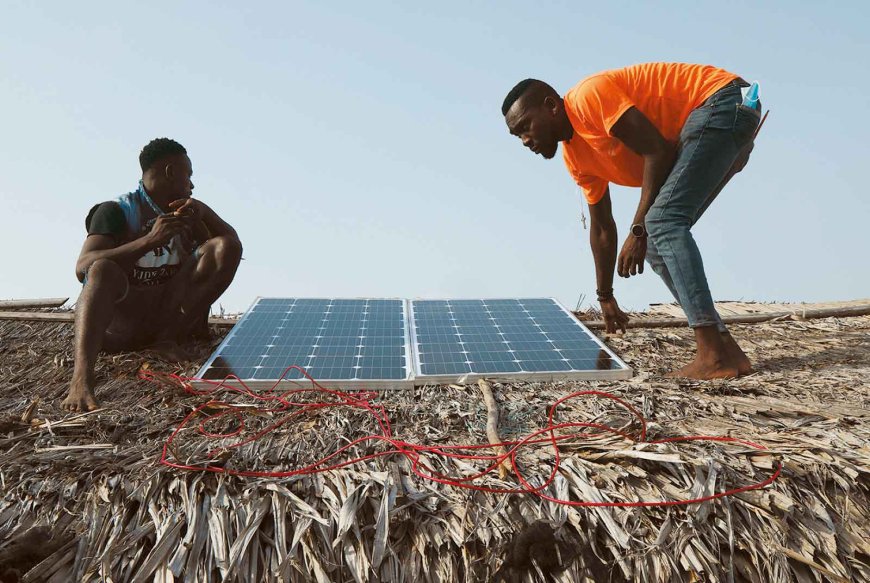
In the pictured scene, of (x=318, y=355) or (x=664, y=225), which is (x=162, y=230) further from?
(x=664, y=225)

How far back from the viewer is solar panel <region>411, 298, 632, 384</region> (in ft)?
12.0

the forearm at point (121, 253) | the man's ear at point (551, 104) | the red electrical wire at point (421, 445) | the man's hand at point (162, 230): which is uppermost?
the man's ear at point (551, 104)

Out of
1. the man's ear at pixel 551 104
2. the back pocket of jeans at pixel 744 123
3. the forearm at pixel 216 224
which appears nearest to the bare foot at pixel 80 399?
the forearm at pixel 216 224

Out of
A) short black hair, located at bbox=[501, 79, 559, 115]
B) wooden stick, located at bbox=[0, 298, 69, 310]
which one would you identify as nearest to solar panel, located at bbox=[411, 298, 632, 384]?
short black hair, located at bbox=[501, 79, 559, 115]

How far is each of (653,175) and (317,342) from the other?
2.48 metres

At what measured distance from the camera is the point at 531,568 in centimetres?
218

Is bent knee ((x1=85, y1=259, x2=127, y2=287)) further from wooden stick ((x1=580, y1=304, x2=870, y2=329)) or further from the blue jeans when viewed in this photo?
wooden stick ((x1=580, y1=304, x2=870, y2=329))

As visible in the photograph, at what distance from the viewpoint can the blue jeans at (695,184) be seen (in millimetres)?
3588

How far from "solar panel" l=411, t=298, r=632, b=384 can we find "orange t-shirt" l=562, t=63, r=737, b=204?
4.39 ft

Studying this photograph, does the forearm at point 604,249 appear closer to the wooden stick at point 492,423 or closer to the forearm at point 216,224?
the wooden stick at point 492,423

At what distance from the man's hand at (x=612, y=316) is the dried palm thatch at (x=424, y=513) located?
2.09 metres

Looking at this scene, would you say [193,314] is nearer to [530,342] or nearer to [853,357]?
[530,342]

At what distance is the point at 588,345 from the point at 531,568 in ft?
7.32

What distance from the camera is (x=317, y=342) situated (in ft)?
13.9
